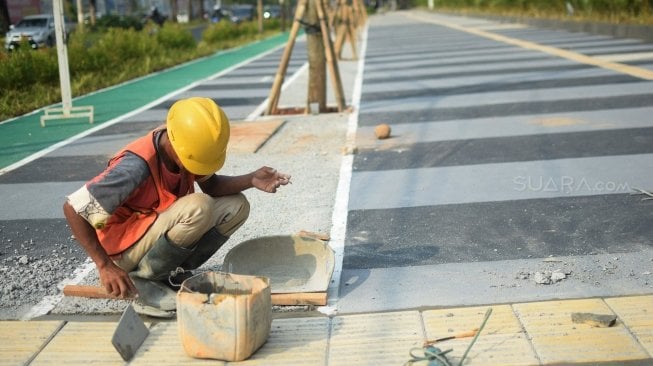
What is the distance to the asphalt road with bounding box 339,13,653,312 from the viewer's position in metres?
4.64

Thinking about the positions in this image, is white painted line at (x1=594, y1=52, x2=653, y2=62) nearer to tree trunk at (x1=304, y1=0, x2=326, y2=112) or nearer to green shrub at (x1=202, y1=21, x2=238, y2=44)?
tree trunk at (x1=304, y1=0, x2=326, y2=112)

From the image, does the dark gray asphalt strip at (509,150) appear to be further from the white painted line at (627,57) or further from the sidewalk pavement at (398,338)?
the white painted line at (627,57)

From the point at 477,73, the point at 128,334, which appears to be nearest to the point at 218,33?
the point at 477,73

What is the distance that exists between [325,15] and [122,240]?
23.0 feet

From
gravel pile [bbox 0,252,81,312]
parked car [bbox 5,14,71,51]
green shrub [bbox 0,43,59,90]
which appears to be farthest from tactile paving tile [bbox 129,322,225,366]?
parked car [bbox 5,14,71,51]

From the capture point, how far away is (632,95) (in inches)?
424

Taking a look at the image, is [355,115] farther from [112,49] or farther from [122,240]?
[112,49]

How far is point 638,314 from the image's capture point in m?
4.04

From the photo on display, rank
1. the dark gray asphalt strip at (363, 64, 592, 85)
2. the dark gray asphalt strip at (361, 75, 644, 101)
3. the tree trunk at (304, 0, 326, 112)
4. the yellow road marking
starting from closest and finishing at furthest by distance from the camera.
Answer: the tree trunk at (304, 0, 326, 112), the dark gray asphalt strip at (361, 75, 644, 101), the yellow road marking, the dark gray asphalt strip at (363, 64, 592, 85)

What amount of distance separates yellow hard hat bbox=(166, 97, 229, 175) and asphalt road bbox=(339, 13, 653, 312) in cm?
106

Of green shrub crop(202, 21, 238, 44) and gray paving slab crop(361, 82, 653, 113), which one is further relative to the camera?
green shrub crop(202, 21, 238, 44)

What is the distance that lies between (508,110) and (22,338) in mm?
7366

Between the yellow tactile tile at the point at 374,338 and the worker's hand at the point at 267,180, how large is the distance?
742 mm

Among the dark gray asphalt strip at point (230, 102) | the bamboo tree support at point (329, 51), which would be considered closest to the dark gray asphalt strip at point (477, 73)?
the dark gray asphalt strip at point (230, 102)
